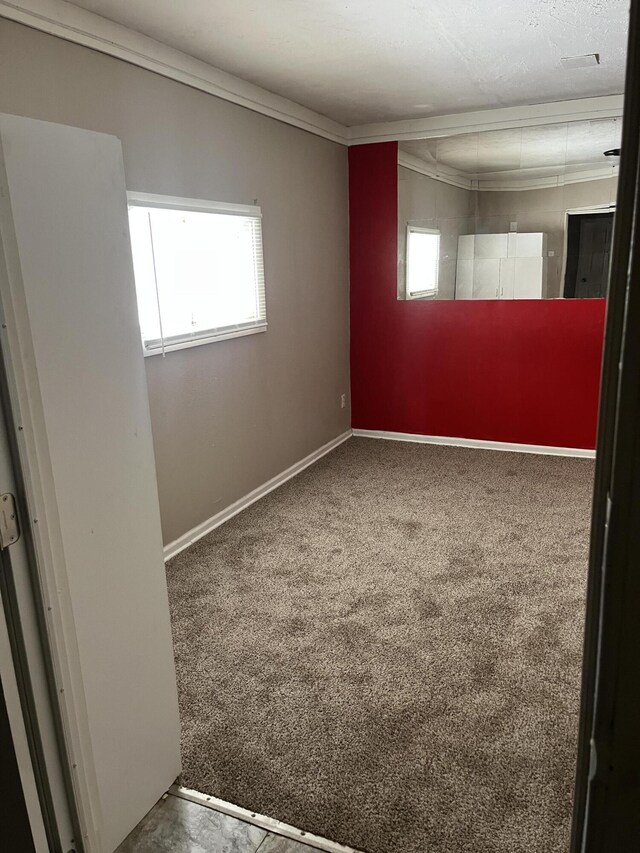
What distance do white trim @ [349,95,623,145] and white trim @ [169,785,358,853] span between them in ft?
13.9

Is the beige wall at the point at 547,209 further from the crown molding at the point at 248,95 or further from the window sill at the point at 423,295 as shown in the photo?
the window sill at the point at 423,295

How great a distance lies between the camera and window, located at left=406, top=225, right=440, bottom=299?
4848mm

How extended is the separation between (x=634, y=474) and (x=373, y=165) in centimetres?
497

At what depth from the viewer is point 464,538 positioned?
3506mm

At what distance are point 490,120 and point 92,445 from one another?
4083 millimetres

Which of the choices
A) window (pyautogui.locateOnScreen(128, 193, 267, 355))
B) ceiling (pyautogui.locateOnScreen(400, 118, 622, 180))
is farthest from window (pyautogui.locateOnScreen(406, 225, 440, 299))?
window (pyautogui.locateOnScreen(128, 193, 267, 355))

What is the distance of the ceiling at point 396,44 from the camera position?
2.56m

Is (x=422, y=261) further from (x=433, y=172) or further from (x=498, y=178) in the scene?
(x=498, y=178)

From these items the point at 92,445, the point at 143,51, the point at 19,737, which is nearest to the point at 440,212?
the point at 143,51

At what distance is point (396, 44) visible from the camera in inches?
118

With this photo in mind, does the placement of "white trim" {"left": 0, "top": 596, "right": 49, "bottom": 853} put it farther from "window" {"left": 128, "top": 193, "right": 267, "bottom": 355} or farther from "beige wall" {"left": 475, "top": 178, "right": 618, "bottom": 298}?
"beige wall" {"left": 475, "top": 178, "right": 618, "bottom": 298}

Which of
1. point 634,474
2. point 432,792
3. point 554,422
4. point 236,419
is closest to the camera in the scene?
point 634,474

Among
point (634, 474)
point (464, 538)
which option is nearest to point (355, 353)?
point (464, 538)

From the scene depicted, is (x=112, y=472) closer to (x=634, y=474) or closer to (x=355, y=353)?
(x=634, y=474)
